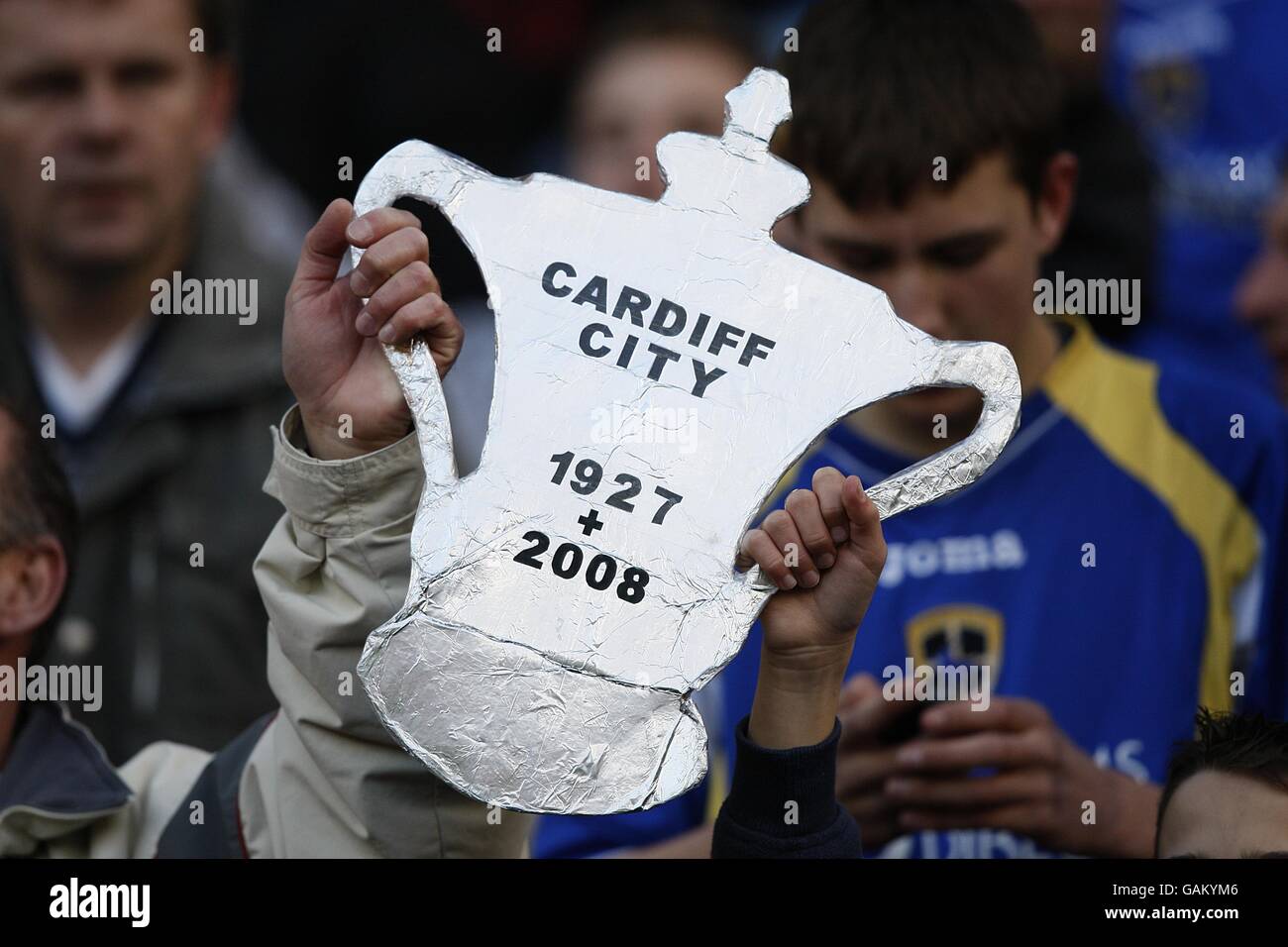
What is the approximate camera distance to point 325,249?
1.81 metres

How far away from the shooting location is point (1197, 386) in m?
2.57

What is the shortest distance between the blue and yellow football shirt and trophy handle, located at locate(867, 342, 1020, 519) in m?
0.63

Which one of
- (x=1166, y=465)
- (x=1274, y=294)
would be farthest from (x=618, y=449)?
(x=1274, y=294)

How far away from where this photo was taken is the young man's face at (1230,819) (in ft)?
5.91

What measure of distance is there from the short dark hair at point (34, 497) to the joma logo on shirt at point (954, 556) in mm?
1125

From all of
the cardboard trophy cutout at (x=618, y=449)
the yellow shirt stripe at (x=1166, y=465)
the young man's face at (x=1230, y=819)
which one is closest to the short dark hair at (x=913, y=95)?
the yellow shirt stripe at (x=1166, y=465)

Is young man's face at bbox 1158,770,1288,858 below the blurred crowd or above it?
below

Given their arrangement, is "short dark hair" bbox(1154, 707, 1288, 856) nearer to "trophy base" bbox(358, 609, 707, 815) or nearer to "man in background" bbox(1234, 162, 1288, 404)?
"trophy base" bbox(358, 609, 707, 815)

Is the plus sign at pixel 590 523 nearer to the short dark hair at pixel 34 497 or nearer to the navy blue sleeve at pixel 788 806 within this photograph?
the navy blue sleeve at pixel 788 806

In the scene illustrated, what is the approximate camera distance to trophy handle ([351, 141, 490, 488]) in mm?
1717

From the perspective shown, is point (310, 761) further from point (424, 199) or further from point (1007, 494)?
point (1007, 494)

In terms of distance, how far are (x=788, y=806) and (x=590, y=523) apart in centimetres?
38

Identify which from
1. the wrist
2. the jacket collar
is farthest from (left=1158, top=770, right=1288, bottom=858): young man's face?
the jacket collar

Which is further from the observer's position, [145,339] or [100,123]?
[145,339]
